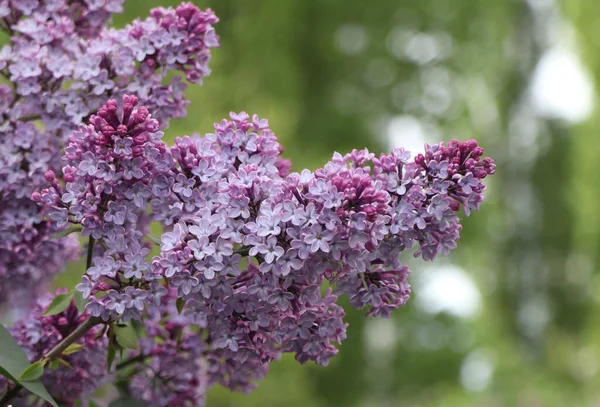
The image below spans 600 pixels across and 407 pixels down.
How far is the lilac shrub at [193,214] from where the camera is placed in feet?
3.84

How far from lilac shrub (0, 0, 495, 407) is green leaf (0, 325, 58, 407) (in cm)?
5

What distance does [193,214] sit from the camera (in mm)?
1244

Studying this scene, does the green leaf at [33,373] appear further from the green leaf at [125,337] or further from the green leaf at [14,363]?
the green leaf at [125,337]

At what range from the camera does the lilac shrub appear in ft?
3.84

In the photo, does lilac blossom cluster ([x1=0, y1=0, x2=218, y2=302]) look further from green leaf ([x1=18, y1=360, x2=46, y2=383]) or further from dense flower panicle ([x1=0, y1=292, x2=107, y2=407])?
green leaf ([x1=18, y1=360, x2=46, y2=383])

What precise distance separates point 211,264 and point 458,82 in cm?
904

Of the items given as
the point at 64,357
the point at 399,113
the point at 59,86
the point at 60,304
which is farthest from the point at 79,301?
the point at 399,113

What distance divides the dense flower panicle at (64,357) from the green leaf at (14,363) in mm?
72

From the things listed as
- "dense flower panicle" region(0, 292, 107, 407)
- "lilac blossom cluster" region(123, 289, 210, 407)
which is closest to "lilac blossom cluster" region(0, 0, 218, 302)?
"dense flower panicle" region(0, 292, 107, 407)

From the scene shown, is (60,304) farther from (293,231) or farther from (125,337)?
(293,231)

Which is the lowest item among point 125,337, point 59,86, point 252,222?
point 125,337

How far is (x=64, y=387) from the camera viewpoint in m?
1.43

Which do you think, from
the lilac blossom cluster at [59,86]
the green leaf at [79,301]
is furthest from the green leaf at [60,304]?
the lilac blossom cluster at [59,86]

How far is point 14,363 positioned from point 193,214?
38cm
